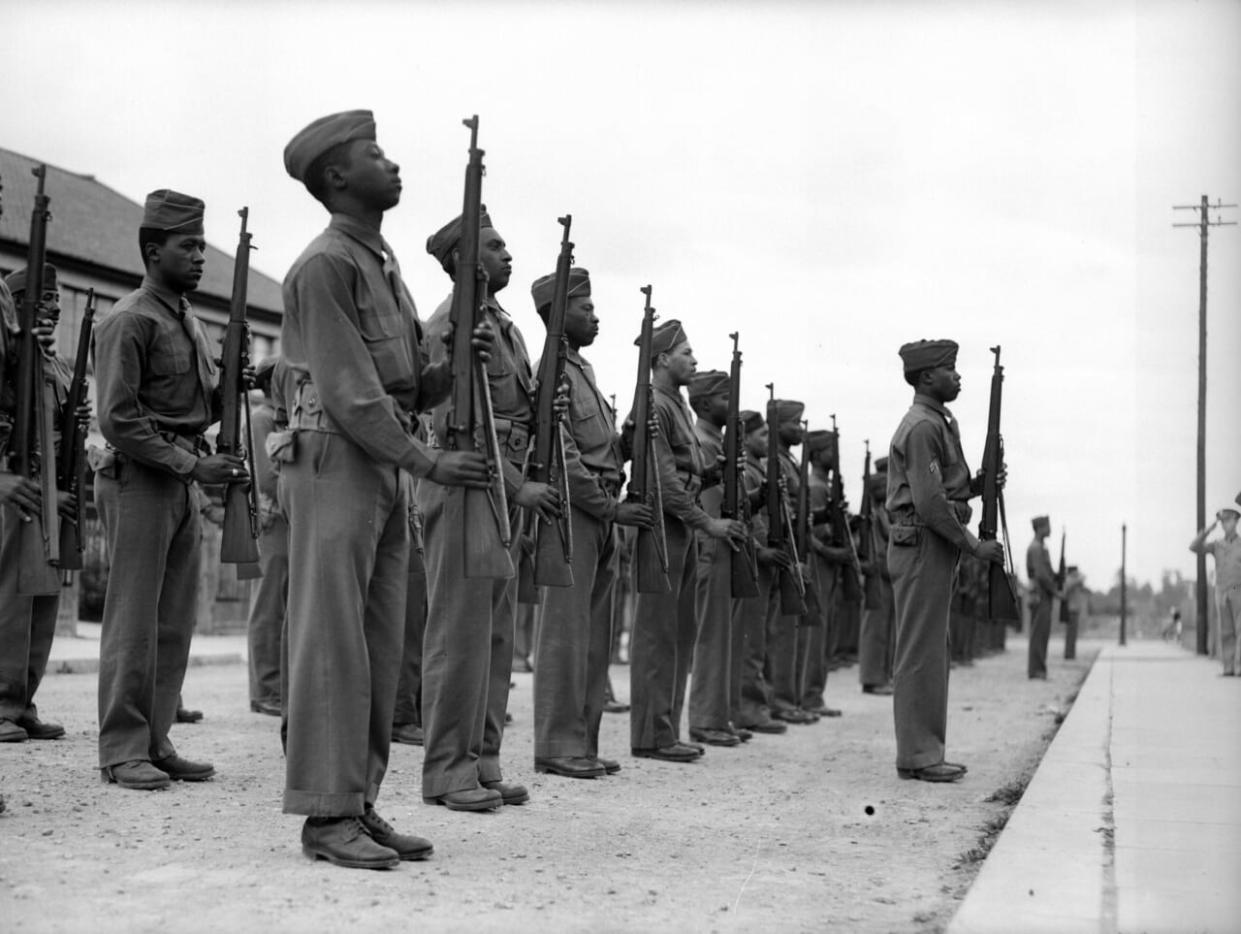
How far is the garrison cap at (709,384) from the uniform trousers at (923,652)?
283 cm

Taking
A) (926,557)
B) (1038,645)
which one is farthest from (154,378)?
(1038,645)

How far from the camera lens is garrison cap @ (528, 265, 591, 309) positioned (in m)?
7.92

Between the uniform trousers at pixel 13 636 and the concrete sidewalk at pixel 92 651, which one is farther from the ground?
the uniform trousers at pixel 13 636

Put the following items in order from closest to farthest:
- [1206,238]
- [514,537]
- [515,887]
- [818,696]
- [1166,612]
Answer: [515,887] → [514,537] → [818,696] → [1206,238] → [1166,612]

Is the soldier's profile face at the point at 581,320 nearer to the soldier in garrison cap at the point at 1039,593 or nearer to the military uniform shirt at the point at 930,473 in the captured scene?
the military uniform shirt at the point at 930,473

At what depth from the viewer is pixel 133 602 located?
6578 mm

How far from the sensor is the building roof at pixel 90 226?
26.3 meters

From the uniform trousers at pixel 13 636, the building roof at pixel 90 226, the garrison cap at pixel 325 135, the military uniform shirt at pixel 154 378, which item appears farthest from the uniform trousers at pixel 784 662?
the building roof at pixel 90 226

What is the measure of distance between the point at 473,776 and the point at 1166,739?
5290mm

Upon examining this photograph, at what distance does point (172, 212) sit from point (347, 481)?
8.07 feet

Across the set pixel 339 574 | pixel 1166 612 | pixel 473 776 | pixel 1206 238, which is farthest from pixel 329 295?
pixel 1166 612

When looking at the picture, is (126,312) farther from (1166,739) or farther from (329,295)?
(1166,739)

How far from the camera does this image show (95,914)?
4.09 m

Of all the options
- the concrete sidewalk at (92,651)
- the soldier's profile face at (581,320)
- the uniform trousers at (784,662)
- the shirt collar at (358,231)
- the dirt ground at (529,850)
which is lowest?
the concrete sidewalk at (92,651)
